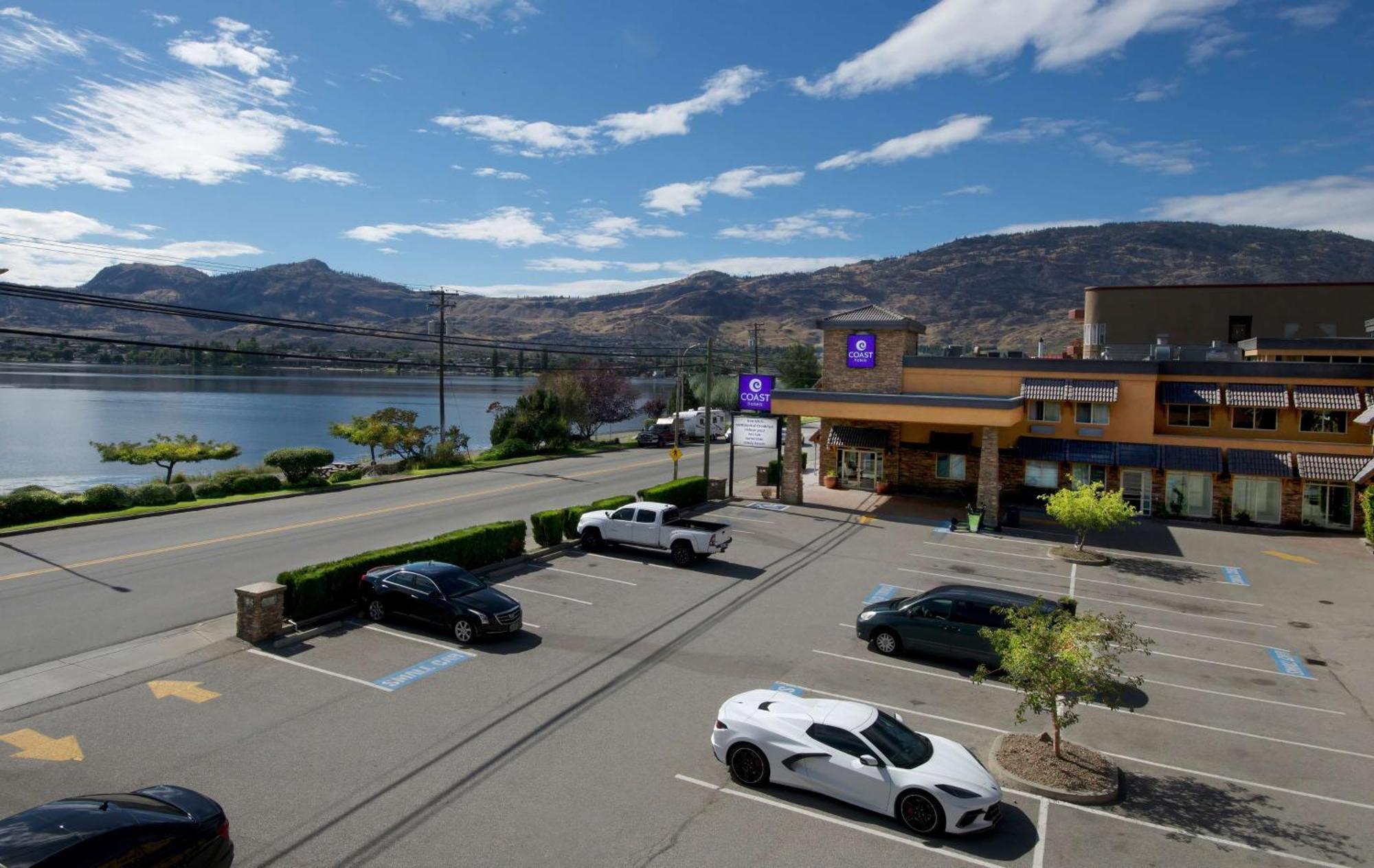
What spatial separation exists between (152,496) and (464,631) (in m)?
22.6

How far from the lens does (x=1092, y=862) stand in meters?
9.48

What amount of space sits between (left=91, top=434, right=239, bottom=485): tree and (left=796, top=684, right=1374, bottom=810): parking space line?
35.1 meters

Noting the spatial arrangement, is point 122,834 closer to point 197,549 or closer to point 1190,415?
point 197,549

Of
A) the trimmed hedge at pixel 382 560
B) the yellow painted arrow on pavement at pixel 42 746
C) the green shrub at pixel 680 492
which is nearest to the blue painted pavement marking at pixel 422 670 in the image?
the trimmed hedge at pixel 382 560

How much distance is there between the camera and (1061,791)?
10930mm

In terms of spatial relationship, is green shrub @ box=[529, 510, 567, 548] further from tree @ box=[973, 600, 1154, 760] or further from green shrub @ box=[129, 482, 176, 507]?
green shrub @ box=[129, 482, 176, 507]

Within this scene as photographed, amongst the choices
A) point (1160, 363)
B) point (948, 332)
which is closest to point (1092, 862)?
point (1160, 363)

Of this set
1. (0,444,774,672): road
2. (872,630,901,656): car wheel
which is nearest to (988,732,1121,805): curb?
(872,630,901,656): car wheel

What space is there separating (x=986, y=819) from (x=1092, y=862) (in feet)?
4.03

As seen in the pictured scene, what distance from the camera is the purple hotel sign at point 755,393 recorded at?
35.7 metres

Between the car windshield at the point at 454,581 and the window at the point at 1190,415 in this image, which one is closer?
the car windshield at the point at 454,581

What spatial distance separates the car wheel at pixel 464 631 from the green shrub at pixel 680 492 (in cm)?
1517

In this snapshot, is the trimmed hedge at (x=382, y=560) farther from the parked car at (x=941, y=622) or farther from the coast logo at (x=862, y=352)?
the coast logo at (x=862, y=352)

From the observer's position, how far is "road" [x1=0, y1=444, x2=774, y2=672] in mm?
17031
